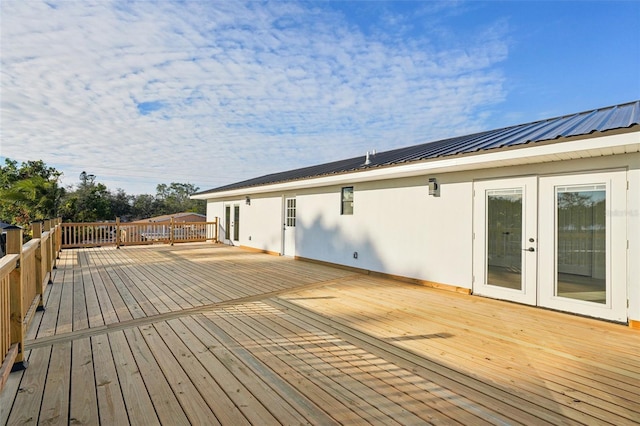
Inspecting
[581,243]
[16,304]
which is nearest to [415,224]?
[581,243]

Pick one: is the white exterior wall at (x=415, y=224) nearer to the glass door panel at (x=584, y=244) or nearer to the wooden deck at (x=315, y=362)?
the glass door panel at (x=584, y=244)

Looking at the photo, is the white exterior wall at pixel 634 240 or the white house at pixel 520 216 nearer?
the white exterior wall at pixel 634 240

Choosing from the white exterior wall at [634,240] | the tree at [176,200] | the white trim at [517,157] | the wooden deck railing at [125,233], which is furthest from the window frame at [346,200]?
the tree at [176,200]

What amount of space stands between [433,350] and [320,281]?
3309 millimetres

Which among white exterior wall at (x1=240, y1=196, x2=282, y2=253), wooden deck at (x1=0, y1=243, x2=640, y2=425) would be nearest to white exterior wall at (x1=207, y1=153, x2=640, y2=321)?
wooden deck at (x1=0, y1=243, x2=640, y2=425)

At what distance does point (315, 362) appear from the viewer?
2.49 m

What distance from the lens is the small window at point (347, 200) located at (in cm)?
729

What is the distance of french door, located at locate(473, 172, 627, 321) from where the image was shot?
142 inches

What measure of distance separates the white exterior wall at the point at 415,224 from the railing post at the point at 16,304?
5440 mm

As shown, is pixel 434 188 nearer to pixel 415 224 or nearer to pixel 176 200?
pixel 415 224

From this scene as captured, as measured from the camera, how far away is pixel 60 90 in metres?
8.32

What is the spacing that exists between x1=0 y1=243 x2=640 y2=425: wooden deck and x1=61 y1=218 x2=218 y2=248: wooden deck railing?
6775 millimetres

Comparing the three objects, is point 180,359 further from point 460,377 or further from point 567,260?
point 567,260

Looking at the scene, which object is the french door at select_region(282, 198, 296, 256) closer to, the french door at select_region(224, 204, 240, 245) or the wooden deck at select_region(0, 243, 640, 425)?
the french door at select_region(224, 204, 240, 245)
